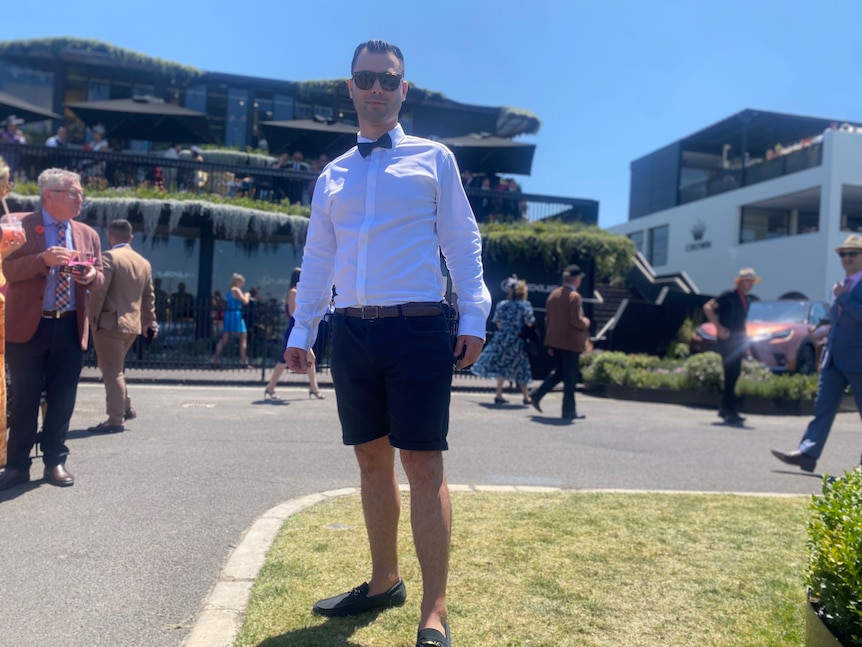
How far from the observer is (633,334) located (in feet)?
59.8

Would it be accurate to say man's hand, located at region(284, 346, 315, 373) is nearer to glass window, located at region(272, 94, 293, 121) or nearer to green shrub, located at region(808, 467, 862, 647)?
green shrub, located at region(808, 467, 862, 647)

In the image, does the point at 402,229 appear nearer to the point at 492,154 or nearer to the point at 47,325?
the point at 47,325

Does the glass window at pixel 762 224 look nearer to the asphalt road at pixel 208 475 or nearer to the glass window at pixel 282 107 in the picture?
the glass window at pixel 282 107

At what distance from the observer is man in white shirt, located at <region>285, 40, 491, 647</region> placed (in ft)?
8.32

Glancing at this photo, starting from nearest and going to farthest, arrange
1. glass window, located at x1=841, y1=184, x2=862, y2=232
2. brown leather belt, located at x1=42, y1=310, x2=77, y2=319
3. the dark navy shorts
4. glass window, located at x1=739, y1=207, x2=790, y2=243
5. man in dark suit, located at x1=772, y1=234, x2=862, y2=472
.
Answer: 1. the dark navy shorts
2. brown leather belt, located at x1=42, y1=310, x2=77, y2=319
3. man in dark suit, located at x1=772, y1=234, x2=862, y2=472
4. glass window, located at x1=841, y1=184, x2=862, y2=232
5. glass window, located at x1=739, y1=207, x2=790, y2=243

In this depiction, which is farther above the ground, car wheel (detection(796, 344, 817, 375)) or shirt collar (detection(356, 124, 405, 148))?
shirt collar (detection(356, 124, 405, 148))

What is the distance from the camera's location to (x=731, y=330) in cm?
972

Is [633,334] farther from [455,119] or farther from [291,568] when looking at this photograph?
[291,568]

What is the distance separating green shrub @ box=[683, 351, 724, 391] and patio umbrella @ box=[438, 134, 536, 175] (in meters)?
10.0

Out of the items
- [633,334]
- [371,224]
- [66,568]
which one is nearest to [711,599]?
[371,224]

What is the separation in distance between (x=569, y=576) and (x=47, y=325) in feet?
11.5

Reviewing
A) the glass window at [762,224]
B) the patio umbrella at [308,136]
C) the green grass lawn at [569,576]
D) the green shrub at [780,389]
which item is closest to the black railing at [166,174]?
the patio umbrella at [308,136]

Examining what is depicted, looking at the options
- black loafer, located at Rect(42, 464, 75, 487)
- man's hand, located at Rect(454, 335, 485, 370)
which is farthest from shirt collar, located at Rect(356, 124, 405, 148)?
black loafer, located at Rect(42, 464, 75, 487)

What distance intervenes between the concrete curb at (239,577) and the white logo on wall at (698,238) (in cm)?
3122
